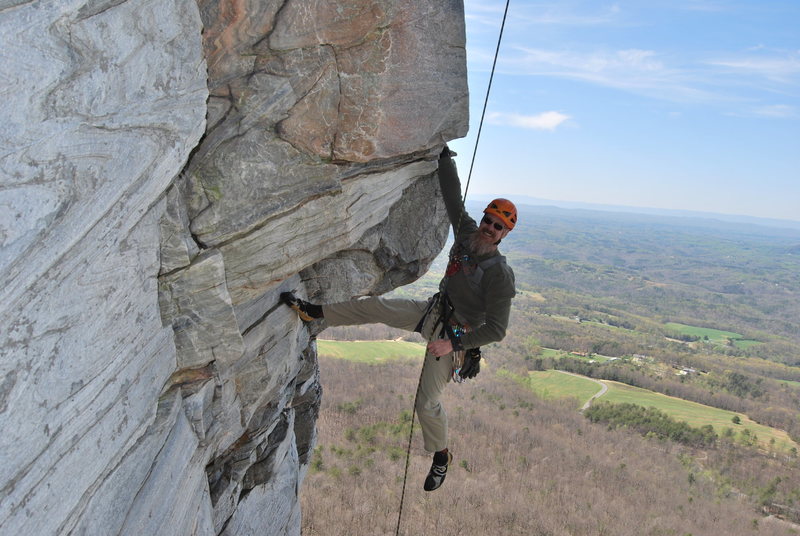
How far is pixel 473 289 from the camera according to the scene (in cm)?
579

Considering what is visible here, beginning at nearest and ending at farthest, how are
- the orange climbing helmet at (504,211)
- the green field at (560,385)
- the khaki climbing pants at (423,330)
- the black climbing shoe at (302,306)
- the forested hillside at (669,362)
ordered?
the orange climbing helmet at (504,211) → the khaki climbing pants at (423,330) → the black climbing shoe at (302,306) → the forested hillside at (669,362) → the green field at (560,385)

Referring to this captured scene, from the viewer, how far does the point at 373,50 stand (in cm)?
452

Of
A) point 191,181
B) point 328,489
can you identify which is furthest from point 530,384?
point 191,181

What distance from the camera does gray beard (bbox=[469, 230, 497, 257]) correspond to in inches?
222

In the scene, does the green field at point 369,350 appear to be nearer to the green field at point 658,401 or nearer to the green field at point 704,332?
the green field at point 658,401

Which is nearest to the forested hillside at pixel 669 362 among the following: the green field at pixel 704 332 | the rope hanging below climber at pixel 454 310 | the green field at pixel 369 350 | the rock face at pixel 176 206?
the green field at pixel 704 332

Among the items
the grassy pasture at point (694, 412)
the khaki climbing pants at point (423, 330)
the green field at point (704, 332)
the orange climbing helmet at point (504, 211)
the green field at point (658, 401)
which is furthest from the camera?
the green field at point (704, 332)

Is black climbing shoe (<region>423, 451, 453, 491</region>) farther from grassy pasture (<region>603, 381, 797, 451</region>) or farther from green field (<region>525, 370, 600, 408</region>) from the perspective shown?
grassy pasture (<region>603, 381, 797, 451</region>)

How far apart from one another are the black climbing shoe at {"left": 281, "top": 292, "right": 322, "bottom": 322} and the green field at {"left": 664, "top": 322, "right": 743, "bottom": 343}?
9804 centimetres

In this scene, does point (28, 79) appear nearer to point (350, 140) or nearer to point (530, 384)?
point (350, 140)

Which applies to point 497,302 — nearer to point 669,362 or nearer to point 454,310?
point 454,310

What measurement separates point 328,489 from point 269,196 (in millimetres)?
22344

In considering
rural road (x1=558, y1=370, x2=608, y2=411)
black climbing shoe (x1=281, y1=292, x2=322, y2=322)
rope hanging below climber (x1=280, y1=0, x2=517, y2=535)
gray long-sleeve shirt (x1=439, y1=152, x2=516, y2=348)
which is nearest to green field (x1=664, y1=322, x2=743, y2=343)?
rural road (x1=558, y1=370, x2=608, y2=411)

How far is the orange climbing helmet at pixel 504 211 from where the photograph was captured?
18.1ft
